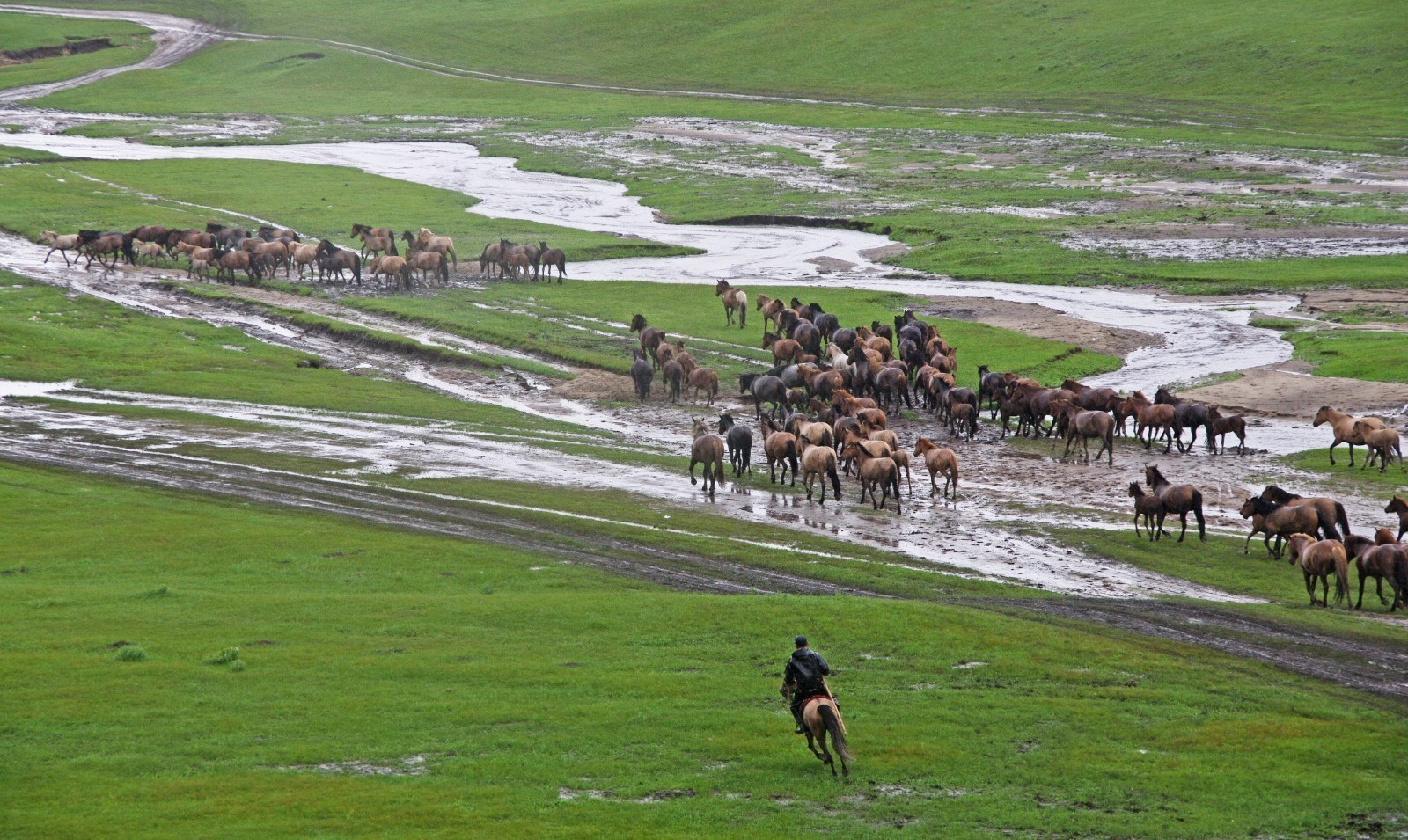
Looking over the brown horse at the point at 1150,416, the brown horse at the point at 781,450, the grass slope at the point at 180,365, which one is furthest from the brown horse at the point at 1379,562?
the grass slope at the point at 180,365

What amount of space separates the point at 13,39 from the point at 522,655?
165 m

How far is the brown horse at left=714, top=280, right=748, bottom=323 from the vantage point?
2143 inches

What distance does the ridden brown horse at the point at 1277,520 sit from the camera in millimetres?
27219

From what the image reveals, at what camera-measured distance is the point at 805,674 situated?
15.5m

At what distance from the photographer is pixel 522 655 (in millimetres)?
20906

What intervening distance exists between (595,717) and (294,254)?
49402 millimetres

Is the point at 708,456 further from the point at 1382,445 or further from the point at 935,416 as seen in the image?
the point at 1382,445

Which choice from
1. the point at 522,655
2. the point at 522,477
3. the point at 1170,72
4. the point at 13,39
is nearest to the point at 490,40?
the point at 13,39

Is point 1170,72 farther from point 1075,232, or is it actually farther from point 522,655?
point 522,655

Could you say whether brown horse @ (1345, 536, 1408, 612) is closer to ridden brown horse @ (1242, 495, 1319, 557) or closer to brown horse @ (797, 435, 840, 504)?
ridden brown horse @ (1242, 495, 1319, 557)

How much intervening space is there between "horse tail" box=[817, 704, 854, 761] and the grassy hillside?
324 feet

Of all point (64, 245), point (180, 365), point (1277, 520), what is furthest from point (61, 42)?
point (1277, 520)

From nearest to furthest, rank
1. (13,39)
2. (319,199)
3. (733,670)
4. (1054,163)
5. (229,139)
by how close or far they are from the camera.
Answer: (733,670) < (319,199) < (1054,163) < (229,139) < (13,39)

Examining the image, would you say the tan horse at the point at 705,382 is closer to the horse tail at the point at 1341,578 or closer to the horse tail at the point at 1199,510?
the horse tail at the point at 1199,510
